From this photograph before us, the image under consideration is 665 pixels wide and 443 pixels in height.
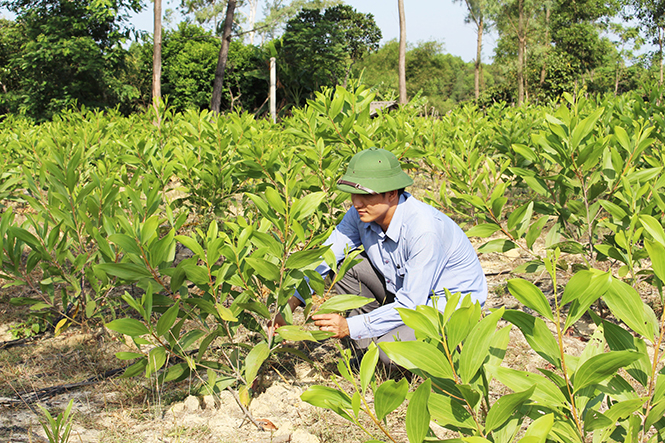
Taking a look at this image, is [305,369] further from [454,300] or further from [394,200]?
[454,300]

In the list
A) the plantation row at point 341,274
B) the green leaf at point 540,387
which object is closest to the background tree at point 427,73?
the plantation row at point 341,274

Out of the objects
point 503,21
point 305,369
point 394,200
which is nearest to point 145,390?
point 305,369

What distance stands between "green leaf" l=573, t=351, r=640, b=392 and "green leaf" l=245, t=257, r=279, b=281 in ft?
3.57

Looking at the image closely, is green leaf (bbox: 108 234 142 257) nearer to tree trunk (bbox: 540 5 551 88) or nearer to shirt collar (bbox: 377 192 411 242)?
shirt collar (bbox: 377 192 411 242)

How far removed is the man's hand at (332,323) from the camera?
7.06ft

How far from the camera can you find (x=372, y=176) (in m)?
2.17

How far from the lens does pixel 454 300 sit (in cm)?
106

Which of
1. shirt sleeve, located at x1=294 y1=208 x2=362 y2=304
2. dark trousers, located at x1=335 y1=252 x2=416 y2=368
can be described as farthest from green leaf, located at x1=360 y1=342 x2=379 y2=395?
dark trousers, located at x1=335 y1=252 x2=416 y2=368

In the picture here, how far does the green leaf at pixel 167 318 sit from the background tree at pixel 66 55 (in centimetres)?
1837

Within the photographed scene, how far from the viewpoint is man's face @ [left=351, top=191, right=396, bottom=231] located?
2.25 m

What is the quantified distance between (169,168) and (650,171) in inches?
118

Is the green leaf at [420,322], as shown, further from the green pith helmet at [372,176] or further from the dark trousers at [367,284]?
the dark trousers at [367,284]

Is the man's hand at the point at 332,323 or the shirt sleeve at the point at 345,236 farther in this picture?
the shirt sleeve at the point at 345,236

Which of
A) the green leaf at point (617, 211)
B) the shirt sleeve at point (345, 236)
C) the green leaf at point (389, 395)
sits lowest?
the green leaf at point (389, 395)
